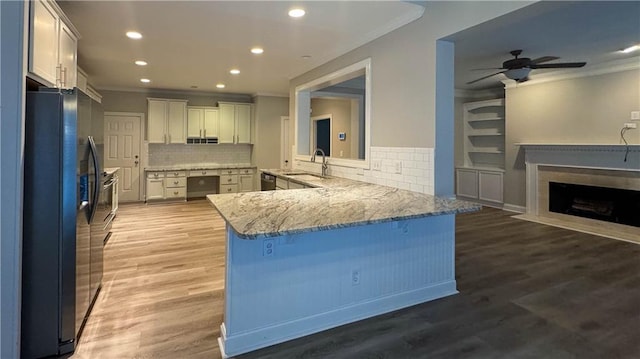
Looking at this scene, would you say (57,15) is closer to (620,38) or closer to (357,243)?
(357,243)

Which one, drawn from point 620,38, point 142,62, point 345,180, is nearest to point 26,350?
point 345,180

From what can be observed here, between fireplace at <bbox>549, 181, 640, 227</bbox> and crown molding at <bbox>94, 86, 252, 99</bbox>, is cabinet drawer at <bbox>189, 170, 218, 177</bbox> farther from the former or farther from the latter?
fireplace at <bbox>549, 181, 640, 227</bbox>

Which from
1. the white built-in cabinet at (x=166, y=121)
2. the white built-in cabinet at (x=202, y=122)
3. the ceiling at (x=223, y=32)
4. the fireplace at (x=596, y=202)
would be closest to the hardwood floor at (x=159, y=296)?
the ceiling at (x=223, y=32)

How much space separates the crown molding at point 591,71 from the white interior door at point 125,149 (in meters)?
7.95

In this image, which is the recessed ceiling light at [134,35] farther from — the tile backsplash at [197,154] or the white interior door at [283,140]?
the white interior door at [283,140]

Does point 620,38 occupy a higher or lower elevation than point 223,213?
higher

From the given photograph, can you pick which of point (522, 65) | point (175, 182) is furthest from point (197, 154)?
point (522, 65)

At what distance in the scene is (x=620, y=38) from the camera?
13.1 ft

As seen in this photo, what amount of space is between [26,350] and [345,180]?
3.16m

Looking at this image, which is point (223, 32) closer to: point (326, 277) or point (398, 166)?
point (398, 166)

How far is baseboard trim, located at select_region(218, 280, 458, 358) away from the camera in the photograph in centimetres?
213

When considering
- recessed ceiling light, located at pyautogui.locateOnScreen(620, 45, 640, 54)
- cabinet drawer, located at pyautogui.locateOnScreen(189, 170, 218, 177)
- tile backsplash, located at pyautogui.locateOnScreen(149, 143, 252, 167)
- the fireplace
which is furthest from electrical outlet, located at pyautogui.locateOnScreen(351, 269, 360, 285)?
tile backsplash, located at pyautogui.locateOnScreen(149, 143, 252, 167)

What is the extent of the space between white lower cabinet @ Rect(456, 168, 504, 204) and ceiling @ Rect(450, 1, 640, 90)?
8.38 feet

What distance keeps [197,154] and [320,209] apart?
671 cm
